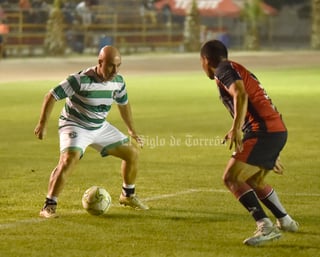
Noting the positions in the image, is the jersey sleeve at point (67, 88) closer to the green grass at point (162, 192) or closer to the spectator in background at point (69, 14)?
the green grass at point (162, 192)

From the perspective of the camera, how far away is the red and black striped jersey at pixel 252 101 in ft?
32.4

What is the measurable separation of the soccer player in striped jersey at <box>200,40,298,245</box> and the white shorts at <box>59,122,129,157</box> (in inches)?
76.8

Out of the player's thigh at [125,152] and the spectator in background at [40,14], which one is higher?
the player's thigh at [125,152]

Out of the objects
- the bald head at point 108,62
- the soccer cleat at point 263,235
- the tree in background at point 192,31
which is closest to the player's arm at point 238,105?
the soccer cleat at point 263,235

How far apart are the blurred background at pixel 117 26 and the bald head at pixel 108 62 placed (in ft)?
111

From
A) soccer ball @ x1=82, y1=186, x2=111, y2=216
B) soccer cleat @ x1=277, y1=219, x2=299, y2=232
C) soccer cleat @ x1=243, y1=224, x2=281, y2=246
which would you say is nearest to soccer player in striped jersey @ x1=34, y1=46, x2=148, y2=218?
soccer ball @ x1=82, y1=186, x2=111, y2=216

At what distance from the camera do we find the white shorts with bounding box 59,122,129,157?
11555 millimetres

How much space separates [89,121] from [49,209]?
1020 mm

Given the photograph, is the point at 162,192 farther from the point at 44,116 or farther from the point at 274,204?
the point at 274,204

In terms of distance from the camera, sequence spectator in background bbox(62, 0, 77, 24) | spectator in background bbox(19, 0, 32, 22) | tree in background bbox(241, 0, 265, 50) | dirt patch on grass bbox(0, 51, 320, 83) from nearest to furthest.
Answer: dirt patch on grass bbox(0, 51, 320, 83), spectator in background bbox(19, 0, 32, 22), spectator in background bbox(62, 0, 77, 24), tree in background bbox(241, 0, 265, 50)

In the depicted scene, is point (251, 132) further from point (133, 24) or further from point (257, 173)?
point (133, 24)

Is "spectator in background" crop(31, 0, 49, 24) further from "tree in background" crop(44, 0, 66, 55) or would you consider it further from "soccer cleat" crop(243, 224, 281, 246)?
"soccer cleat" crop(243, 224, 281, 246)

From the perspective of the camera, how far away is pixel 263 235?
9.91 m

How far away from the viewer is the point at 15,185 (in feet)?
44.8
